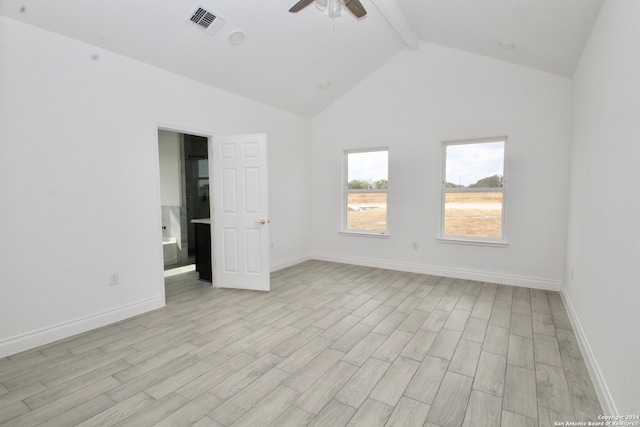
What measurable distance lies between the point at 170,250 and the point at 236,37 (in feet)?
13.2

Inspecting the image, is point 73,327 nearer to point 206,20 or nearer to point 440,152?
point 206,20

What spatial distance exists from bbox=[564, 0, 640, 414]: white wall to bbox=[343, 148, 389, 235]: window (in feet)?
9.08

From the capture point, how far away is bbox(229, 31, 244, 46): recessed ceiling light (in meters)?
3.32

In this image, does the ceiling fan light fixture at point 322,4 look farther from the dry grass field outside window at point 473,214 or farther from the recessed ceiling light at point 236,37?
the dry grass field outside window at point 473,214

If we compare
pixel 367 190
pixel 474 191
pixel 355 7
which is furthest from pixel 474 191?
pixel 355 7

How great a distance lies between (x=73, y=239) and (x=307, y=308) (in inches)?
94.2

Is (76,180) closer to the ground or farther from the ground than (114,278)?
farther from the ground

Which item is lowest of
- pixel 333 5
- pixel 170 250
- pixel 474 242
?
pixel 170 250

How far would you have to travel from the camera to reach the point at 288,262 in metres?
5.45

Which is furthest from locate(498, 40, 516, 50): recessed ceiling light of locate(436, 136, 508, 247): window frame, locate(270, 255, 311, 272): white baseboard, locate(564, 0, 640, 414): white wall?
locate(270, 255, 311, 272): white baseboard

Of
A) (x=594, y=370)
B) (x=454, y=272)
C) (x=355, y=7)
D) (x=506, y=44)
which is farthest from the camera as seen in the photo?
(x=454, y=272)

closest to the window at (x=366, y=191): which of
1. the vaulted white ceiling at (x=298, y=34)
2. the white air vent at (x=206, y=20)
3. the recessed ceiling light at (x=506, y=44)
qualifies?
the vaulted white ceiling at (x=298, y=34)

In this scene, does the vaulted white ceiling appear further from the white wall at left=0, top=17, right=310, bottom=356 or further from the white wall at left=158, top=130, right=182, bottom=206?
the white wall at left=158, top=130, right=182, bottom=206

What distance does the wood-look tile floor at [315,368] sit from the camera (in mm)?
1830
